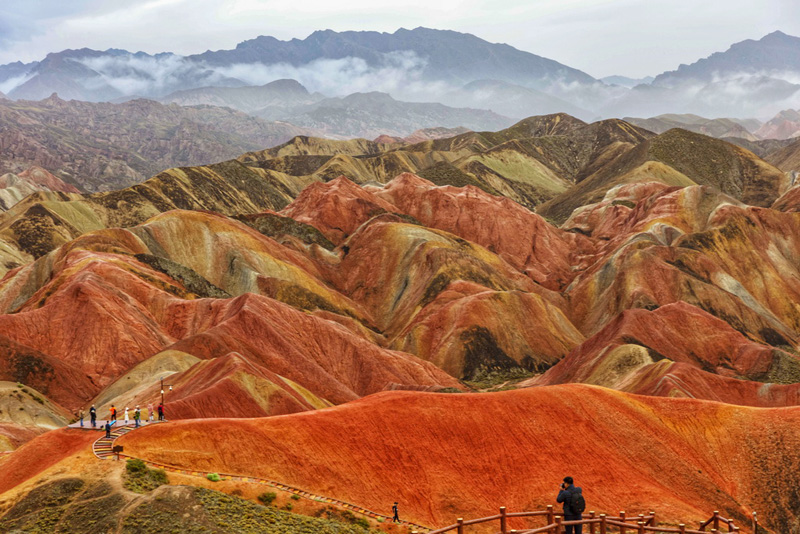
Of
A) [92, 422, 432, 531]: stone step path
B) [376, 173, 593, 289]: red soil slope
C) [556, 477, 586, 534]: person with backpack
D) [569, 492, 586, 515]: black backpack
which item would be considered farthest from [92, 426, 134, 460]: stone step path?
[376, 173, 593, 289]: red soil slope

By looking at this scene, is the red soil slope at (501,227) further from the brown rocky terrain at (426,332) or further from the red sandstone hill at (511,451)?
the red sandstone hill at (511,451)

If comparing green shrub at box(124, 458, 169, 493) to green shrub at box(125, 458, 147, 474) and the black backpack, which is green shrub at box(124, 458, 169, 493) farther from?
the black backpack

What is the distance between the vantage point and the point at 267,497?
34344 millimetres

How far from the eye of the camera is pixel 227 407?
6141cm

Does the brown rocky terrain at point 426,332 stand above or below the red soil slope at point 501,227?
below

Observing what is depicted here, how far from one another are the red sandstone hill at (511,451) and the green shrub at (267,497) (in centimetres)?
418

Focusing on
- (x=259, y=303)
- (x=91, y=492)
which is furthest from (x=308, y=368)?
(x=91, y=492)

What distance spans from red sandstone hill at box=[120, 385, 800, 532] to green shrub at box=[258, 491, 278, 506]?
Answer: 13.7ft

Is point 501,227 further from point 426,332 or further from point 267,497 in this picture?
point 267,497

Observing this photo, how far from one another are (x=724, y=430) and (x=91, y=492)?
1503 inches

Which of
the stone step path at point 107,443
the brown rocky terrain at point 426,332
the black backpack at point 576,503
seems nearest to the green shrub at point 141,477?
the stone step path at point 107,443

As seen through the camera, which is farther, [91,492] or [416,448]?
[416,448]

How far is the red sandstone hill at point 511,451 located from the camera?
39.9 meters

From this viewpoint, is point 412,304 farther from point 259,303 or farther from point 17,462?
point 17,462
